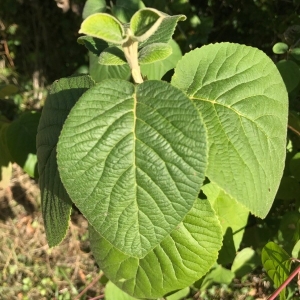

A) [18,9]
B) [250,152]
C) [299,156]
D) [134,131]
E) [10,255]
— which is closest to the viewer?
[134,131]

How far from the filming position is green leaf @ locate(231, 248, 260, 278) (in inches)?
69.6

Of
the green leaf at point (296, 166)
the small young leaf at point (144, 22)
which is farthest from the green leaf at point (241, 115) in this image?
the green leaf at point (296, 166)

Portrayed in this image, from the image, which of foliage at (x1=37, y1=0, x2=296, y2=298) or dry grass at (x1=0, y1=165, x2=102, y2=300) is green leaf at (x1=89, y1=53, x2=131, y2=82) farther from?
dry grass at (x1=0, y1=165, x2=102, y2=300)

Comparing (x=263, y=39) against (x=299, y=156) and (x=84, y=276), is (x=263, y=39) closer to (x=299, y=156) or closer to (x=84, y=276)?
(x=299, y=156)

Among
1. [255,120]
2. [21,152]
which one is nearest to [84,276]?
[21,152]

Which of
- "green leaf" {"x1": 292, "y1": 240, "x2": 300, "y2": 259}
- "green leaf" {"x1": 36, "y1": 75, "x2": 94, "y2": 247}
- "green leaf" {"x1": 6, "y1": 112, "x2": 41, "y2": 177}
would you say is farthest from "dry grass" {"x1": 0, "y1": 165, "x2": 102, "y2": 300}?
"green leaf" {"x1": 36, "y1": 75, "x2": 94, "y2": 247}

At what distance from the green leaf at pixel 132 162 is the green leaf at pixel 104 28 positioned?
0.33 feet

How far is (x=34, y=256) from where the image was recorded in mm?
2469

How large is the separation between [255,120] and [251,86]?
8 centimetres

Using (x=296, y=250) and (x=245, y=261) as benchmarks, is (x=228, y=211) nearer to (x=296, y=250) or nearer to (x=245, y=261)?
(x=296, y=250)

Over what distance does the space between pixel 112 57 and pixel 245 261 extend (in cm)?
120

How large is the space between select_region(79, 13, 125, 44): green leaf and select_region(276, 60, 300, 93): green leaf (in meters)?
0.81

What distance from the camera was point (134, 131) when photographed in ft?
2.61

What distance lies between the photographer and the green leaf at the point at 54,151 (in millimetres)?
936
